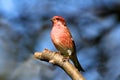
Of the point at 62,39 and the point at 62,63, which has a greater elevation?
the point at 62,39

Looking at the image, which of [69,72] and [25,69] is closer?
[69,72]

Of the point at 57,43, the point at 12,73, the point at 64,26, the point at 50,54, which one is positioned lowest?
the point at 50,54

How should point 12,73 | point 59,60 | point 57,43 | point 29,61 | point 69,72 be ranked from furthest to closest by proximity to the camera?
point 29,61 < point 12,73 < point 57,43 < point 59,60 < point 69,72

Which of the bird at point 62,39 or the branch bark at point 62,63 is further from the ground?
the bird at point 62,39

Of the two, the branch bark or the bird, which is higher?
the bird

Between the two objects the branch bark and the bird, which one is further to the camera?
the bird

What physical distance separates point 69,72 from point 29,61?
3.90ft

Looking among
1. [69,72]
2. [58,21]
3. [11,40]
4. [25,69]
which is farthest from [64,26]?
[11,40]

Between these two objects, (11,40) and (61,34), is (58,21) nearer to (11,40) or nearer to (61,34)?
(61,34)

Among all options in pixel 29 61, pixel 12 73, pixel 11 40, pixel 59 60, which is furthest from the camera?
pixel 11 40

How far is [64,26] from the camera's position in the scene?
1651 millimetres

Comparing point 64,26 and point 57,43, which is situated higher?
point 64,26

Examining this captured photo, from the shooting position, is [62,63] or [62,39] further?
[62,39]

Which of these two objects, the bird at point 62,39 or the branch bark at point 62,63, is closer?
the branch bark at point 62,63
